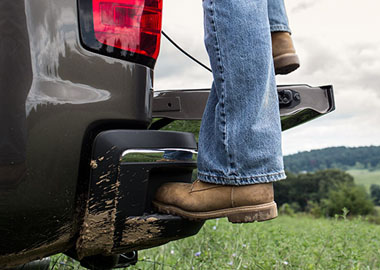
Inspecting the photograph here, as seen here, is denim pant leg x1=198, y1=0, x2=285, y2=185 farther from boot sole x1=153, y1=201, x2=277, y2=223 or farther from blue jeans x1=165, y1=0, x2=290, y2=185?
boot sole x1=153, y1=201, x2=277, y2=223

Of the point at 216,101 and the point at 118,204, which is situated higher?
the point at 216,101

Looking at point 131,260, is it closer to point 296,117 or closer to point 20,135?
point 296,117

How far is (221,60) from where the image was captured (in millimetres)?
1394

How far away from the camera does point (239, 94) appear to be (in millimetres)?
1391

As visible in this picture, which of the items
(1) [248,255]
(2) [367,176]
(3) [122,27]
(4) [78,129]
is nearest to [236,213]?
(4) [78,129]

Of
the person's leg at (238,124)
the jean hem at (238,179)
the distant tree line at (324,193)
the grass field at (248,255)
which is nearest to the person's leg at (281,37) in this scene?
the person's leg at (238,124)

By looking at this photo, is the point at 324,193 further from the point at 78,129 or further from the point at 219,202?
the point at 78,129

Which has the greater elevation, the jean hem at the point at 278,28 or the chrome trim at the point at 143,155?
the jean hem at the point at 278,28

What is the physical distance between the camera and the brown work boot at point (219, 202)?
56.8 inches

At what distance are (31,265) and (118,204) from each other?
48.4 inches

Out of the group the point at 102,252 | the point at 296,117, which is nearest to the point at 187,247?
the point at 296,117

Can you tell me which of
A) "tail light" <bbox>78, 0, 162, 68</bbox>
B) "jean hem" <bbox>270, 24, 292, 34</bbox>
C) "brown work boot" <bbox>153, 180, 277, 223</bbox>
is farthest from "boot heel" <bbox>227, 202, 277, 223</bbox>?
"jean hem" <bbox>270, 24, 292, 34</bbox>

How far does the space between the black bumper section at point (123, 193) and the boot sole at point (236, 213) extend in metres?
0.03

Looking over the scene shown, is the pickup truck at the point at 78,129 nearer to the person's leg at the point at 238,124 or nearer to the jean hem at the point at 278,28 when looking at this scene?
the person's leg at the point at 238,124
